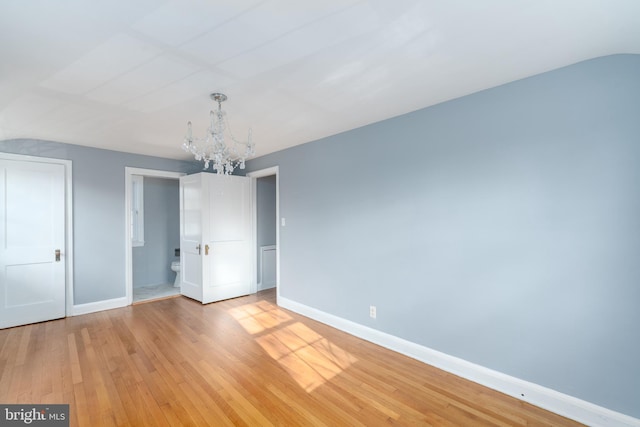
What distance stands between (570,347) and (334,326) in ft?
7.19

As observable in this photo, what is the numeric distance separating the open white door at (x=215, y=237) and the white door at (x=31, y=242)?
1.52 metres

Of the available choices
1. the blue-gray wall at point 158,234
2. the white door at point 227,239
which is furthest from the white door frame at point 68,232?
the white door at point 227,239

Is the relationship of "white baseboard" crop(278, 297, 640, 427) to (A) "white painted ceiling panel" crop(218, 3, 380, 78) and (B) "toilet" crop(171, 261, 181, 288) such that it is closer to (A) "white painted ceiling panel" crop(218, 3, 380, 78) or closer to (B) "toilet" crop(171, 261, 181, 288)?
(A) "white painted ceiling panel" crop(218, 3, 380, 78)

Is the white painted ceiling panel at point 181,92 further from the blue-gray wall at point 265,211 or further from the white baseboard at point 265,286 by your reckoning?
the white baseboard at point 265,286

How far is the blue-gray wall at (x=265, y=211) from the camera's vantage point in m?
5.10

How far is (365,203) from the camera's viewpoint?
3137 mm

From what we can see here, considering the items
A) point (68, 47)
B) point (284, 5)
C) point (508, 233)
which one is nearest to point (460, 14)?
point (284, 5)

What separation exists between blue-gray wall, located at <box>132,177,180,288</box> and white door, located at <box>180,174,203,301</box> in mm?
1158

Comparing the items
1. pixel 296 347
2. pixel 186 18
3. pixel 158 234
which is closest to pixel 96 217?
pixel 158 234

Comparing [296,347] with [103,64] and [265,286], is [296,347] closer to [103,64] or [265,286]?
[265,286]

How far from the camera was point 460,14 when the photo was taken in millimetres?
1438

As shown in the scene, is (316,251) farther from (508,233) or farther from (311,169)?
(508,233)

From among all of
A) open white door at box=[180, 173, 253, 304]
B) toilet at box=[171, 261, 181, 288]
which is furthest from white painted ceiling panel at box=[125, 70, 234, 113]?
toilet at box=[171, 261, 181, 288]

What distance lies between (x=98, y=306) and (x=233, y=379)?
2924 millimetres
